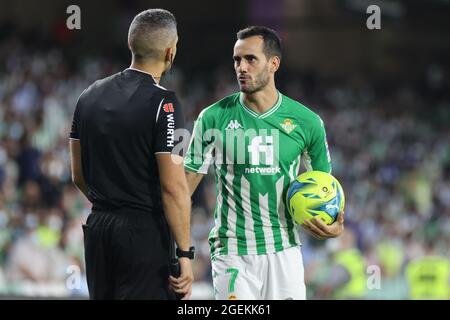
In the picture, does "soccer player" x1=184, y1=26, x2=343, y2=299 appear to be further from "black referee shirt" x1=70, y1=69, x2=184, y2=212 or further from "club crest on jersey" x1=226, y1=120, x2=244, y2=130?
"black referee shirt" x1=70, y1=69, x2=184, y2=212

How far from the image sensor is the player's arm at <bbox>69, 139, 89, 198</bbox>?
188 inches

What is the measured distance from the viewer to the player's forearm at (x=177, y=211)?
441cm

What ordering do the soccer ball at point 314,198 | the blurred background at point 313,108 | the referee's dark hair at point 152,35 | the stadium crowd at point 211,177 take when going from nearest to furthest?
the referee's dark hair at point 152,35
the soccer ball at point 314,198
the stadium crowd at point 211,177
the blurred background at point 313,108

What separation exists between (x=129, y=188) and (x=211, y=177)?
8.75 metres

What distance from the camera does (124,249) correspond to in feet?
14.7

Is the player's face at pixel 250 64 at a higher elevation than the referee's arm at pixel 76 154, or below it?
higher

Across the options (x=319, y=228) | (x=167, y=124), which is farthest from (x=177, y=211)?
(x=319, y=228)

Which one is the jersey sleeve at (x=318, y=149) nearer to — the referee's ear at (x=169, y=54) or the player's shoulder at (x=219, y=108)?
the player's shoulder at (x=219, y=108)

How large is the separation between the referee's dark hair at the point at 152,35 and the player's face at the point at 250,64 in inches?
27.6

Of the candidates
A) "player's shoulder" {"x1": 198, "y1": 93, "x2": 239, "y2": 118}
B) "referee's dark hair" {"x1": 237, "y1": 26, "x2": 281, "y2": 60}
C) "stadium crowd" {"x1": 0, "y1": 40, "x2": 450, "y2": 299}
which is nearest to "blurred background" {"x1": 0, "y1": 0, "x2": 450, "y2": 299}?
"stadium crowd" {"x1": 0, "y1": 40, "x2": 450, "y2": 299}

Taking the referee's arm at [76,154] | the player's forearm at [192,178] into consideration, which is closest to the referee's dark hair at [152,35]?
the referee's arm at [76,154]

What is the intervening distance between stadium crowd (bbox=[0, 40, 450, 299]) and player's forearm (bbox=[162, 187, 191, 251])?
3695mm

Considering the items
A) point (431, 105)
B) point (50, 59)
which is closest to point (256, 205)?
point (50, 59)

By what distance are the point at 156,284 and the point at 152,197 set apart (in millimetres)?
415
